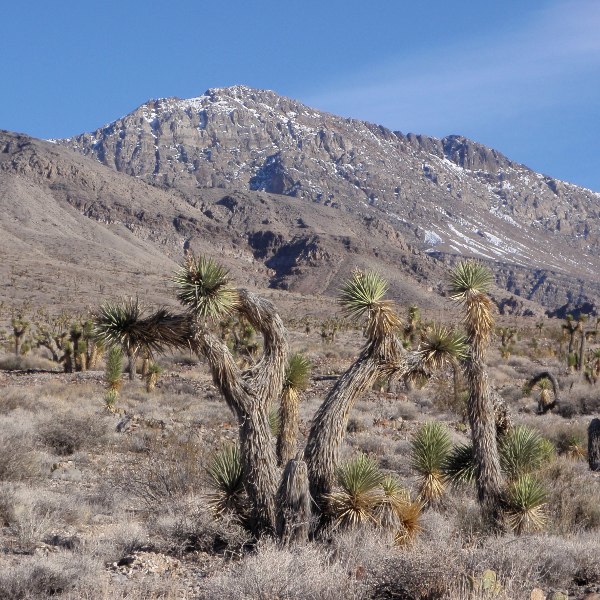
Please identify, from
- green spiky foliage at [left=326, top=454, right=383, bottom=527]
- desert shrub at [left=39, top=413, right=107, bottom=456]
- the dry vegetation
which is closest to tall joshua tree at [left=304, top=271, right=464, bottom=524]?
green spiky foliage at [left=326, top=454, right=383, bottom=527]

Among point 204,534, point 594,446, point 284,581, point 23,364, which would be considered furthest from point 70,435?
point 23,364

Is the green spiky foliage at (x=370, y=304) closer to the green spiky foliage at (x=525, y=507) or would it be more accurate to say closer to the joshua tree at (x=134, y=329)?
the joshua tree at (x=134, y=329)

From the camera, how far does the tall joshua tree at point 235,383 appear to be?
883 centimetres

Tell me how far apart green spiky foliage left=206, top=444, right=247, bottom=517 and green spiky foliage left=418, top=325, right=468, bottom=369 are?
2421mm

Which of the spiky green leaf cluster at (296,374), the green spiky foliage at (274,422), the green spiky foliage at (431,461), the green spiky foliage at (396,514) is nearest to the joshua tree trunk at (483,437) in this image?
the green spiky foliage at (431,461)

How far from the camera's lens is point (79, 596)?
639 cm

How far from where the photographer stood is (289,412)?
435 inches

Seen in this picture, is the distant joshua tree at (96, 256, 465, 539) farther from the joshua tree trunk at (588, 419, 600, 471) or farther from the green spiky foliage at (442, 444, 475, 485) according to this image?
the joshua tree trunk at (588, 419, 600, 471)

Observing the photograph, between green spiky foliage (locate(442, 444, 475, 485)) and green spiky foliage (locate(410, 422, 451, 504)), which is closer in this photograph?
green spiky foliage (locate(410, 422, 451, 504))

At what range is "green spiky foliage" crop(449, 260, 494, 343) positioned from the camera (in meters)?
10.2

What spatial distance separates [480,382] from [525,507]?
151 cm

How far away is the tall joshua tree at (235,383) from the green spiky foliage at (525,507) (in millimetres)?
2809

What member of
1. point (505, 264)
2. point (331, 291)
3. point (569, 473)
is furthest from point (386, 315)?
point (505, 264)

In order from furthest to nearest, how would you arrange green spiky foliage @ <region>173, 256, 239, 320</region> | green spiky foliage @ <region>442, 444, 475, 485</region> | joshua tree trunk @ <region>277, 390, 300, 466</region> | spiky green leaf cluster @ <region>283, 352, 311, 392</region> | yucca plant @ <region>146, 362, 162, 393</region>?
yucca plant @ <region>146, 362, 162, 393</region>, spiky green leaf cluster @ <region>283, 352, 311, 392</region>, joshua tree trunk @ <region>277, 390, 300, 466</region>, green spiky foliage @ <region>442, 444, 475, 485</region>, green spiky foliage @ <region>173, 256, 239, 320</region>
